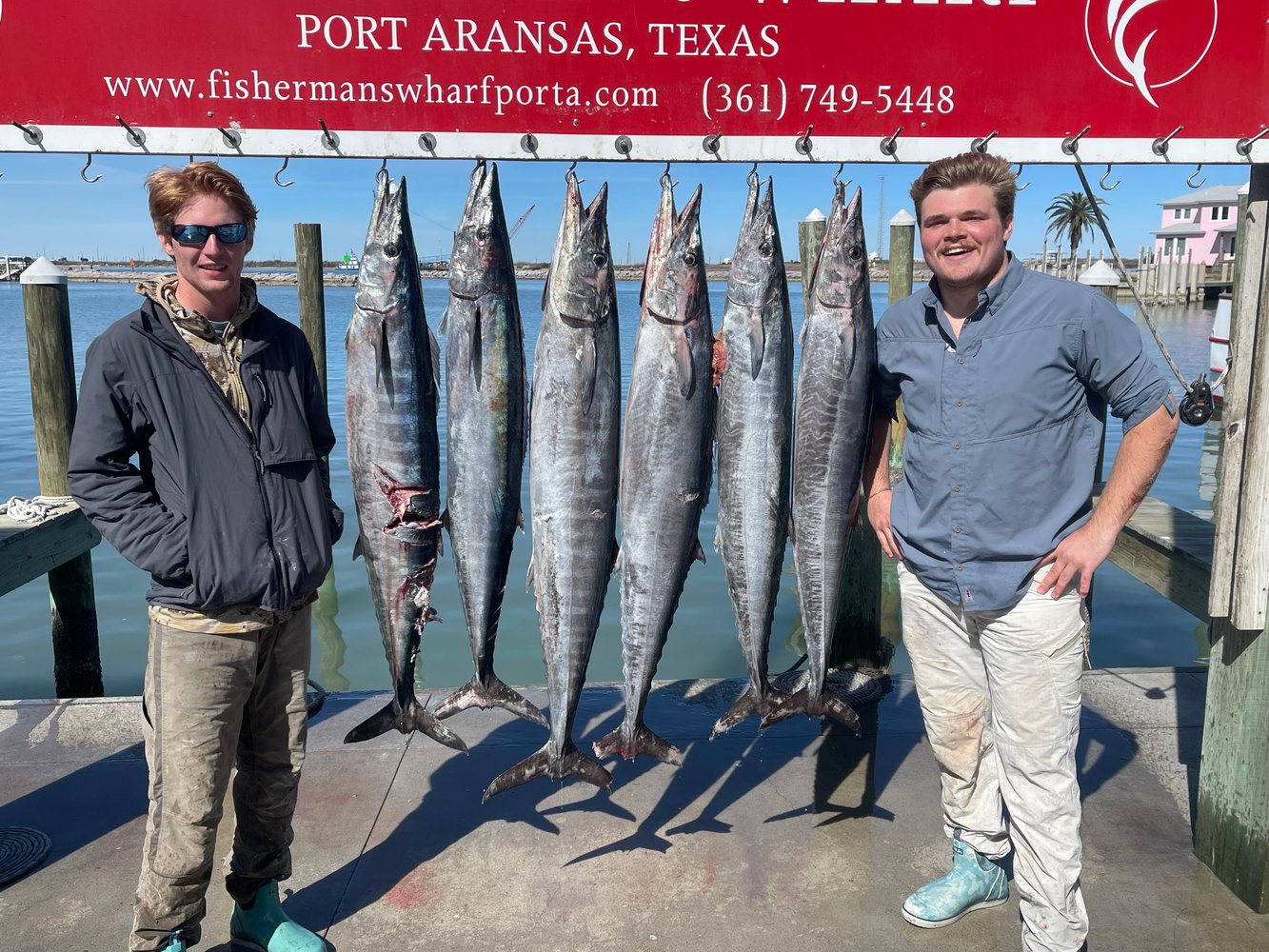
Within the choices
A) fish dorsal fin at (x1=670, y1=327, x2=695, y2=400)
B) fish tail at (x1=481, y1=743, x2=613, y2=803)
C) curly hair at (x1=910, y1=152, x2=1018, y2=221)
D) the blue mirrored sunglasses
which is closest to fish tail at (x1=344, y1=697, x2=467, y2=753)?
fish tail at (x1=481, y1=743, x2=613, y2=803)

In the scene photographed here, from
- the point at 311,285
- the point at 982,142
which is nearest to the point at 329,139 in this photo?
the point at 982,142

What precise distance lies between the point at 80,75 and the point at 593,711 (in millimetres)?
3392

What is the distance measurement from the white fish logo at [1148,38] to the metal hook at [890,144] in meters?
0.63

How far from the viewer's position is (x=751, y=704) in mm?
3195

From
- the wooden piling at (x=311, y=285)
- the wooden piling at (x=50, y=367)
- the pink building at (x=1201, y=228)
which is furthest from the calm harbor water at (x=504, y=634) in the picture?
the pink building at (x=1201, y=228)

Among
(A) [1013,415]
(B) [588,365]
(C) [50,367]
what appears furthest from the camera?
(C) [50,367]

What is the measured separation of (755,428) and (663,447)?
0.31 m

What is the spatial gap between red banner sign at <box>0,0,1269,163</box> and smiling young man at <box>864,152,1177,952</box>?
1.24ft

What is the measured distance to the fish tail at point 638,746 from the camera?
10.1 ft

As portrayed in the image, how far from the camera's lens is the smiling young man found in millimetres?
2623

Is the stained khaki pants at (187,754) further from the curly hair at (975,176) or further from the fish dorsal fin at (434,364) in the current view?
the curly hair at (975,176)

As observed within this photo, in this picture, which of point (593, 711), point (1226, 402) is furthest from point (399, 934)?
point (1226, 402)

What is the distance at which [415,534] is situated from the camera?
2.96 meters

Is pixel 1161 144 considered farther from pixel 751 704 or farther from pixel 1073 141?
pixel 751 704
